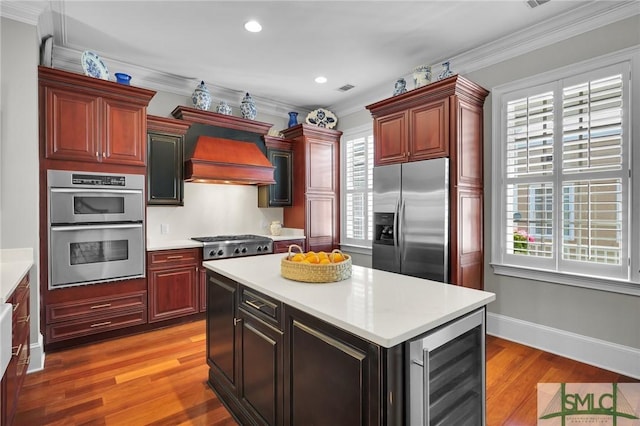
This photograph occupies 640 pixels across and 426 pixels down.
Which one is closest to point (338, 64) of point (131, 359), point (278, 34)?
point (278, 34)

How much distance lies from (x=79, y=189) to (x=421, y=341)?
324cm

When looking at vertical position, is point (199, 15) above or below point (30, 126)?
above

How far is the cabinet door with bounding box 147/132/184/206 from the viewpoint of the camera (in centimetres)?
372

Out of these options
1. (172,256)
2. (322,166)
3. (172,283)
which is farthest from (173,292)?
(322,166)

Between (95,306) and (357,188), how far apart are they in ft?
11.4

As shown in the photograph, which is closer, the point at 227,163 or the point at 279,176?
the point at 227,163

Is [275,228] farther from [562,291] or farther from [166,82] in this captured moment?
[562,291]

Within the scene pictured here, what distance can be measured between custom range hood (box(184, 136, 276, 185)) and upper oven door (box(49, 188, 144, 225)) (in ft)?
2.40

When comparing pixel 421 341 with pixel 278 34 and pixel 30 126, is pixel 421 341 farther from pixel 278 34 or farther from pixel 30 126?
pixel 30 126

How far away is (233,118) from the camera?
4328 mm

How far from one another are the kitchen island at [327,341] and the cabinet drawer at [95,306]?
5.29ft

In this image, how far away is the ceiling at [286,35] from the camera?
271cm

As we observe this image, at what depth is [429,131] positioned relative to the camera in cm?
334

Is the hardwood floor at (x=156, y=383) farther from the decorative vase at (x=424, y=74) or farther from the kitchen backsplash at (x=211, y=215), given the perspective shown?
the decorative vase at (x=424, y=74)
